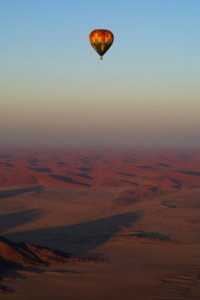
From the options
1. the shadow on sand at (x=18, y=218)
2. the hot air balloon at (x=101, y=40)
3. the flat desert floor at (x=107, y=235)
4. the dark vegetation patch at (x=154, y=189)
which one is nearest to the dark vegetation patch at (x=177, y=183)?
the flat desert floor at (x=107, y=235)

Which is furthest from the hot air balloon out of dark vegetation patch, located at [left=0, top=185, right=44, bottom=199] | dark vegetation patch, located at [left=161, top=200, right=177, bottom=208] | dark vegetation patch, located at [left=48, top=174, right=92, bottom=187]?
dark vegetation patch, located at [left=48, top=174, right=92, bottom=187]

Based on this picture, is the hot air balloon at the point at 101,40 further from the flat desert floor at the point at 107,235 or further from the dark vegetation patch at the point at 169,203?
the dark vegetation patch at the point at 169,203

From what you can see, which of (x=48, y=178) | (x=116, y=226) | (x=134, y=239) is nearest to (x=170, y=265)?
(x=134, y=239)

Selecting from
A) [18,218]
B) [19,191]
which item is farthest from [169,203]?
[19,191]

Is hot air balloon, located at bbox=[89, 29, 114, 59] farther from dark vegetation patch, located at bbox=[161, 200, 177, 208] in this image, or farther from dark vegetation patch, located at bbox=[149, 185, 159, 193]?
dark vegetation patch, located at bbox=[149, 185, 159, 193]

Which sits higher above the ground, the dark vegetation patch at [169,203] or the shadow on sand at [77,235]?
the shadow on sand at [77,235]

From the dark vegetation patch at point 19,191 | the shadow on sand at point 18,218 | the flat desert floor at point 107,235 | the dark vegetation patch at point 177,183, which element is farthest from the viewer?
the dark vegetation patch at point 177,183

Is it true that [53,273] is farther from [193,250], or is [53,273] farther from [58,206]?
[58,206]

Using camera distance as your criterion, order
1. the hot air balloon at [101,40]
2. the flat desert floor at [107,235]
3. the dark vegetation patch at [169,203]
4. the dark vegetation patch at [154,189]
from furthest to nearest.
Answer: the dark vegetation patch at [154,189]
the dark vegetation patch at [169,203]
the hot air balloon at [101,40]
the flat desert floor at [107,235]
